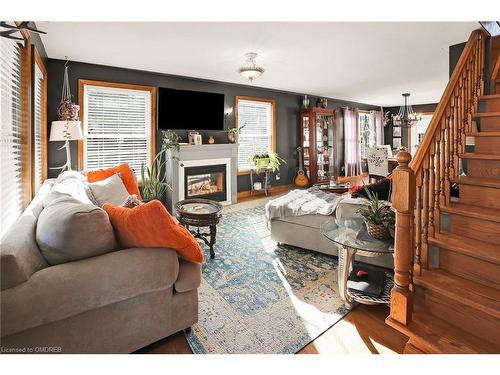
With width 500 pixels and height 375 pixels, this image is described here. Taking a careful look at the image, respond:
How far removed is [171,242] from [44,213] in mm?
748

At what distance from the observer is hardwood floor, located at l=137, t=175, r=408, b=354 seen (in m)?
1.79

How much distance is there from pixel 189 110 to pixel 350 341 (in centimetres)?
451

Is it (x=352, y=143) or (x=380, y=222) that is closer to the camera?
(x=380, y=222)

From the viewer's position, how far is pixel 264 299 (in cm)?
237

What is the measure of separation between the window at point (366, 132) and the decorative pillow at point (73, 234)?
9.13 metres

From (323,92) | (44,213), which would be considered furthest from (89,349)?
(323,92)

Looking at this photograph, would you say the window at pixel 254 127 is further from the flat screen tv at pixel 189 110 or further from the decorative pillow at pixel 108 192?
the decorative pillow at pixel 108 192

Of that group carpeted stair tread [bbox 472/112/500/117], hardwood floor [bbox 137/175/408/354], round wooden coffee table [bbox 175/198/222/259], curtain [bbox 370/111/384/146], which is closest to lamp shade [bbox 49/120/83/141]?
round wooden coffee table [bbox 175/198/222/259]

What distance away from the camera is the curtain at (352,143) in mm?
8742

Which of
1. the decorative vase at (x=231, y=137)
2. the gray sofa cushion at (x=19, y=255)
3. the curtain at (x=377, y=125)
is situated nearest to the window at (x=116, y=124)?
the decorative vase at (x=231, y=137)

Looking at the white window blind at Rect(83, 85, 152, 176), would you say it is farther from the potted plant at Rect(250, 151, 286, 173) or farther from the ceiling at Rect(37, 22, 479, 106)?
the potted plant at Rect(250, 151, 286, 173)

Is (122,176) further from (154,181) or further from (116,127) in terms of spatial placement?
(116,127)

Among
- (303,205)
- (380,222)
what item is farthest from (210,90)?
(380,222)

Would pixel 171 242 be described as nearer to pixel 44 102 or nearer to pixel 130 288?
pixel 130 288
